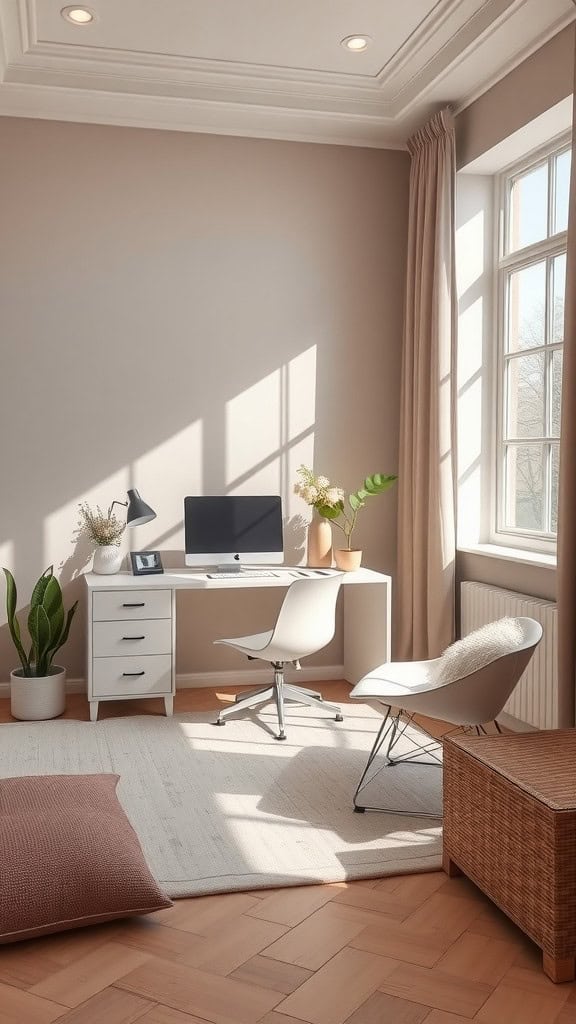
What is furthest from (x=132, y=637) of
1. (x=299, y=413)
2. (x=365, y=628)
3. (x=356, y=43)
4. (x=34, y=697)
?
(x=356, y=43)

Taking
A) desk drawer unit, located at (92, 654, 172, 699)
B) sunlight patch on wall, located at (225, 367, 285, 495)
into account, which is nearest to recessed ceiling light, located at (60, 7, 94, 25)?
sunlight patch on wall, located at (225, 367, 285, 495)

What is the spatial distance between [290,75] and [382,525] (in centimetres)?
231

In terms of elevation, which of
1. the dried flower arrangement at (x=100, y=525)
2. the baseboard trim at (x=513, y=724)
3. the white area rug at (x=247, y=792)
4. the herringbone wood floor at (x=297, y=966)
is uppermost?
the dried flower arrangement at (x=100, y=525)

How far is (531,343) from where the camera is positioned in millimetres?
4211

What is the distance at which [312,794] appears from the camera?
125 inches

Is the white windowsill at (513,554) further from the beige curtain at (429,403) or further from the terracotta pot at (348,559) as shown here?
the terracotta pot at (348,559)

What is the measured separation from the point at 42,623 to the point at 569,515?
2.34 m

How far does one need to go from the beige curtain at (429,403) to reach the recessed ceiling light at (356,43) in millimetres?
602

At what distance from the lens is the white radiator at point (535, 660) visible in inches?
139

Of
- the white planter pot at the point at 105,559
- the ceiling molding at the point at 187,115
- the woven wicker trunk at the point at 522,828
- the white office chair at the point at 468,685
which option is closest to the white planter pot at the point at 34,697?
the white planter pot at the point at 105,559

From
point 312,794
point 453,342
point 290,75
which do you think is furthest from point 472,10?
point 312,794

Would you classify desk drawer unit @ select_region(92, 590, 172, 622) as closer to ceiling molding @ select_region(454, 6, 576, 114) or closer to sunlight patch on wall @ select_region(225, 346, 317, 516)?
sunlight patch on wall @ select_region(225, 346, 317, 516)

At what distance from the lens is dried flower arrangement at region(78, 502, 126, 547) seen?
4.35m

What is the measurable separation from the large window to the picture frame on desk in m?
1.70
